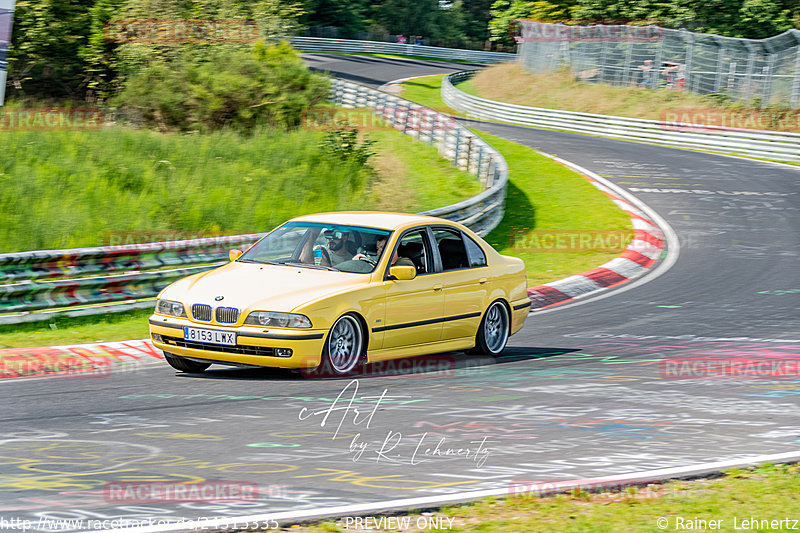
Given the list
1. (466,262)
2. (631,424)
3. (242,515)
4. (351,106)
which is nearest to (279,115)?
(351,106)

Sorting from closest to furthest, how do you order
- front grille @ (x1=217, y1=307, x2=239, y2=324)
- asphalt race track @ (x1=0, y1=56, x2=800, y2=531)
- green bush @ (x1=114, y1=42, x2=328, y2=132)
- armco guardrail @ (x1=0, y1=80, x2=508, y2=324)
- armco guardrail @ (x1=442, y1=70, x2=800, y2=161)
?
asphalt race track @ (x1=0, y1=56, x2=800, y2=531) → front grille @ (x1=217, y1=307, x2=239, y2=324) → armco guardrail @ (x1=0, y1=80, x2=508, y2=324) → green bush @ (x1=114, y1=42, x2=328, y2=132) → armco guardrail @ (x1=442, y1=70, x2=800, y2=161)

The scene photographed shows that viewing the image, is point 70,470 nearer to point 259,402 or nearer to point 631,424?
point 259,402

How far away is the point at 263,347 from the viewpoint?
8.29 meters

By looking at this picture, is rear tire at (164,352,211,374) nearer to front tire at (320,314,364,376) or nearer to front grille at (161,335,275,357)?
front grille at (161,335,275,357)

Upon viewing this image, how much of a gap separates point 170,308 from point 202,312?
1.27ft

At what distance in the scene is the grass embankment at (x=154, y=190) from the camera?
13305mm

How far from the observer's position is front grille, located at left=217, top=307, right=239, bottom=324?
8352 millimetres

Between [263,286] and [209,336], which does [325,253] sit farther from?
[209,336]

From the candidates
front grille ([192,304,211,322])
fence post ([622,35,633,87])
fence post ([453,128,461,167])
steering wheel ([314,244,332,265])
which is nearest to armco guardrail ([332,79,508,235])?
fence post ([453,128,461,167])

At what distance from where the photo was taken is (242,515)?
4859mm

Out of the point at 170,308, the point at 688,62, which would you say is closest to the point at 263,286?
the point at 170,308

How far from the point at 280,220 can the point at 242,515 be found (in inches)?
456

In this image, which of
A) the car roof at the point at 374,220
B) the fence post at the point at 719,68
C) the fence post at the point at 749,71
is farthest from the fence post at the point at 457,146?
the fence post at the point at 719,68

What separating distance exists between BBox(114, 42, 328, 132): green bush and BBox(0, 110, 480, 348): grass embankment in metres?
3.12
